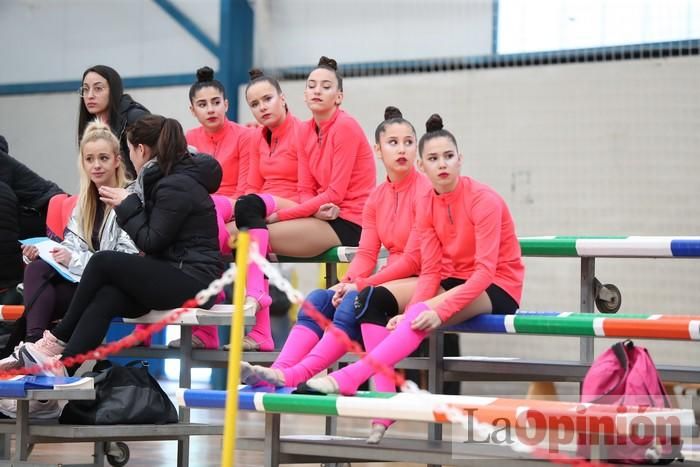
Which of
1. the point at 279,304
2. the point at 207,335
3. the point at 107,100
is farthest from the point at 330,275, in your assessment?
the point at 279,304

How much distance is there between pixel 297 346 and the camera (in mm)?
4277

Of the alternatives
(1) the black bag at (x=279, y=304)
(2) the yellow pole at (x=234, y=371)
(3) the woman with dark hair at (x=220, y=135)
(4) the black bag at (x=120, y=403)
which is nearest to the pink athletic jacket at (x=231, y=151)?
(3) the woman with dark hair at (x=220, y=135)

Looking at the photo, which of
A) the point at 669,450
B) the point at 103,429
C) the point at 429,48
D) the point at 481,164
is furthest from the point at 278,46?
the point at 669,450

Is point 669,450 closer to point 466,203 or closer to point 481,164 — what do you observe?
point 466,203

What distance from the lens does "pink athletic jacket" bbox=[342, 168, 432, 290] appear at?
461 cm

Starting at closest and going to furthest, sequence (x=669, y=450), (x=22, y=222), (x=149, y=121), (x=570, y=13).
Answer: (x=669, y=450) → (x=149, y=121) → (x=22, y=222) → (x=570, y=13)

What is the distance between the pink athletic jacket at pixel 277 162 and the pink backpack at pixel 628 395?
2.14 meters

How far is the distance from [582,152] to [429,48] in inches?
62.1

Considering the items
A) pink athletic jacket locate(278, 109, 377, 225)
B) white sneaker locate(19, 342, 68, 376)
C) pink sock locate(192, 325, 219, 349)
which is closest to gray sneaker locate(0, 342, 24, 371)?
white sneaker locate(19, 342, 68, 376)

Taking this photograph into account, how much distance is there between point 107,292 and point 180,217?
412mm

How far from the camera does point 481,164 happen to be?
9.14 m

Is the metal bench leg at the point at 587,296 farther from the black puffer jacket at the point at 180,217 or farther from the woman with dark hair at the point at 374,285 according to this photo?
the black puffer jacket at the point at 180,217

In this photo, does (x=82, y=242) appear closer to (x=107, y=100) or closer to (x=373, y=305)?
(x=107, y=100)

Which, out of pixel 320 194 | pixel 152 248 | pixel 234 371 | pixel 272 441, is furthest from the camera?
pixel 320 194
